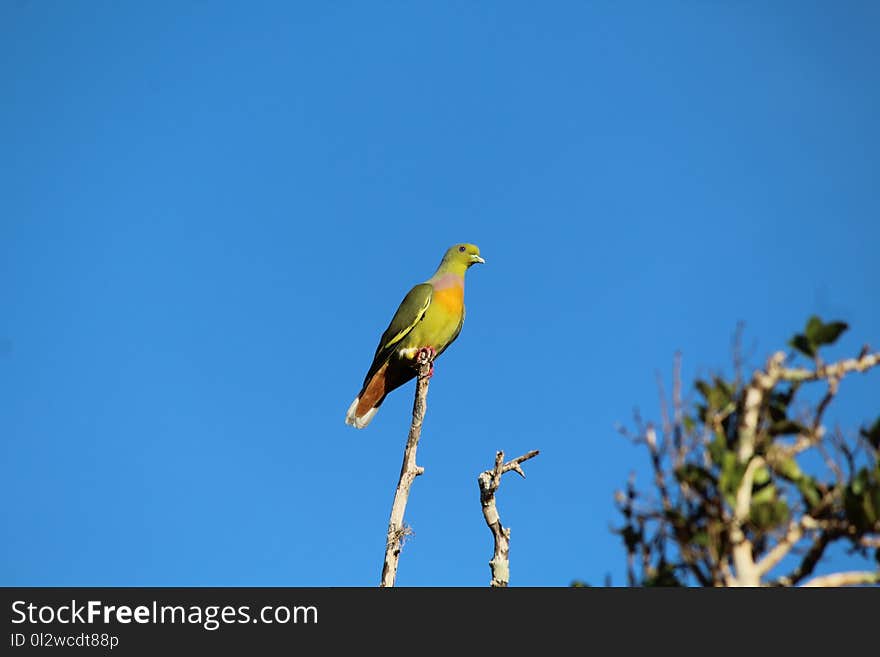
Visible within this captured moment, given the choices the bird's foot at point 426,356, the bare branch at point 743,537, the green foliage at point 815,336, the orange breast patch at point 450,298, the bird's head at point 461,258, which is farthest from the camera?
the bird's head at point 461,258

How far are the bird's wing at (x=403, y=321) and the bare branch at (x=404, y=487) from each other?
0.98 m

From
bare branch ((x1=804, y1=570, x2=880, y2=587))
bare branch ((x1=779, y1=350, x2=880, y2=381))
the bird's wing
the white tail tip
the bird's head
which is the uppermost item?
the bird's head

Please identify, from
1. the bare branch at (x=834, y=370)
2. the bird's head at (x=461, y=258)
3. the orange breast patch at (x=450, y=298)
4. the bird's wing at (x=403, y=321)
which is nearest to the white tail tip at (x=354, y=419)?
the bird's wing at (x=403, y=321)

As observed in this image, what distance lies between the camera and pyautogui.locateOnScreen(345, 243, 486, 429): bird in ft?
28.6

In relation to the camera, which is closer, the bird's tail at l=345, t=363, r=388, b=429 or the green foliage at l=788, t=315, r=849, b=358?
the green foliage at l=788, t=315, r=849, b=358

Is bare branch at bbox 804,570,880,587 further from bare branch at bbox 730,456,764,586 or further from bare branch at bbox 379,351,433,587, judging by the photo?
bare branch at bbox 379,351,433,587

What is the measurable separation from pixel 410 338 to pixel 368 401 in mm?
794

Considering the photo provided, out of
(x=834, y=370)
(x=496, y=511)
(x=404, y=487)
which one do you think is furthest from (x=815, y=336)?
(x=404, y=487)

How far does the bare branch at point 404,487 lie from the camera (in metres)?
6.59

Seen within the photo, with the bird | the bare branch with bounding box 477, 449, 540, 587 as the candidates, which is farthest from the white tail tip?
the bare branch with bounding box 477, 449, 540, 587

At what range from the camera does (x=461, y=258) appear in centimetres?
938

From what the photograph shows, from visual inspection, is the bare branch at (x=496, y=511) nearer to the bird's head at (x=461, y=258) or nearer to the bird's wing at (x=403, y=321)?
the bird's wing at (x=403, y=321)
